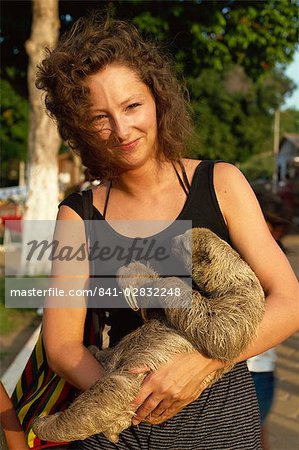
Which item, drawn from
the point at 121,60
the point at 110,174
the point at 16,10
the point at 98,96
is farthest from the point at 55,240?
the point at 16,10

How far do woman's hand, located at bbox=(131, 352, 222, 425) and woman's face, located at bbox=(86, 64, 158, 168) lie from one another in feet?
2.20

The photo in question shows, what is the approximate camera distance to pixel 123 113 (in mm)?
1925

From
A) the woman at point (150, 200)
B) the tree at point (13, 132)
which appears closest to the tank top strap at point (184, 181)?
the woman at point (150, 200)

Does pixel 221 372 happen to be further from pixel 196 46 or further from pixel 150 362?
pixel 196 46

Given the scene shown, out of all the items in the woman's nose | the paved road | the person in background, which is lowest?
the paved road

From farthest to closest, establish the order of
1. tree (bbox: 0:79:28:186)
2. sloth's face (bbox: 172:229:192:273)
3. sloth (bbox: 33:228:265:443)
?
tree (bbox: 0:79:28:186)
sloth's face (bbox: 172:229:192:273)
sloth (bbox: 33:228:265:443)

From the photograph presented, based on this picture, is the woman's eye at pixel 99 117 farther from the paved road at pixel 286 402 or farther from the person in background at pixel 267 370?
the paved road at pixel 286 402

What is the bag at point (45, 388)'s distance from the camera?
6.46 ft

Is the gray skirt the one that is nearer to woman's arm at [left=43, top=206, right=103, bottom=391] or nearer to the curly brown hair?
woman's arm at [left=43, top=206, right=103, bottom=391]

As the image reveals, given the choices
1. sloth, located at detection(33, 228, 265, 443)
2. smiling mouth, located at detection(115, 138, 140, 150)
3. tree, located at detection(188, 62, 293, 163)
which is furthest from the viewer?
tree, located at detection(188, 62, 293, 163)

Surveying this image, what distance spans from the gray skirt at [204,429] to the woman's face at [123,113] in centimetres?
76

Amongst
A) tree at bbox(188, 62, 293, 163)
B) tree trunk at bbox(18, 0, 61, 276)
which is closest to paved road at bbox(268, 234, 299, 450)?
tree trunk at bbox(18, 0, 61, 276)

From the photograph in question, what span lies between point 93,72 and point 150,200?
→ 0.44 meters

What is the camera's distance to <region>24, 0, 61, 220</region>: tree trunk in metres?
9.31
